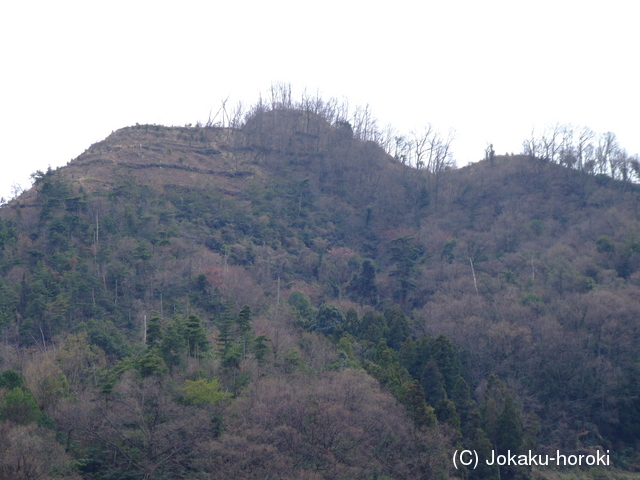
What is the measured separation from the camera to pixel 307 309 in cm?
4175

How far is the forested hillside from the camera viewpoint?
2302cm

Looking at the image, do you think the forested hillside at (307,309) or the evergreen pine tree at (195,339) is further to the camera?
the evergreen pine tree at (195,339)

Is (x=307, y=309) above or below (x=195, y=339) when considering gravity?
above

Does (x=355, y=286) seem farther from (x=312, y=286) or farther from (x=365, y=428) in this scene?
(x=365, y=428)

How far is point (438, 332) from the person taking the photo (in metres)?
39.4

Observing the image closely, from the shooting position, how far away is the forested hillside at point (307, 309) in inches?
906

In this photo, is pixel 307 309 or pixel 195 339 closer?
pixel 195 339

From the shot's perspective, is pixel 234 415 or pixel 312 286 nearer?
pixel 234 415

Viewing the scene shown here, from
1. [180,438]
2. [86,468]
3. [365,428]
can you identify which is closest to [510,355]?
[365,428]

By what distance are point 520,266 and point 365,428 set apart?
27.7 m

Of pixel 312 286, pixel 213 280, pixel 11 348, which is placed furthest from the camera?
pixel 312 286

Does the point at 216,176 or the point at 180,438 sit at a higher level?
the point at 216,176

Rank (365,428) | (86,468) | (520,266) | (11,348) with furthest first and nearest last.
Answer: (520,266), (11,348), (365,428), (86,468)

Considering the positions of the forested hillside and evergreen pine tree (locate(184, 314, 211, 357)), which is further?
evergreen pine tree (locate(184, 314, 211, 357))
